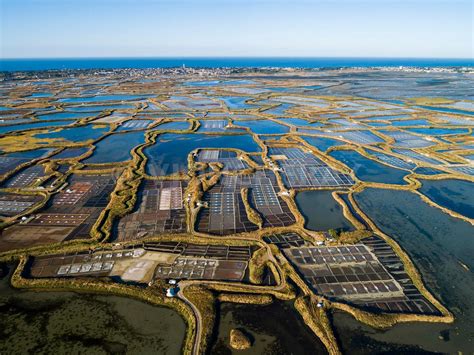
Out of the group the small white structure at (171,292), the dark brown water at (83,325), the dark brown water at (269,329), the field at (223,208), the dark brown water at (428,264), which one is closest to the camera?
the dark brown water at (83,325)

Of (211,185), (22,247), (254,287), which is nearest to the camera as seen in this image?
(254,287)

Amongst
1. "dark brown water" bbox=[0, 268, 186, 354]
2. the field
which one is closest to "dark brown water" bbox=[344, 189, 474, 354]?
the field

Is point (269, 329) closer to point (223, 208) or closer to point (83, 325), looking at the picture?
point (83, 325)

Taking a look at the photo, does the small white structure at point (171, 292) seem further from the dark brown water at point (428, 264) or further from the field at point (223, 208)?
the dark brown water at point (428, 264)

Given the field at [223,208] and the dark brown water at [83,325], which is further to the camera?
the field at [223,208]

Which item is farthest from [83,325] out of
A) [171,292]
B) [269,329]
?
[269,329]

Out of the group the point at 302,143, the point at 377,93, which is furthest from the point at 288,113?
the point at 377,93

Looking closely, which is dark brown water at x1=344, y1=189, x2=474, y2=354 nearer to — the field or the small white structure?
the field

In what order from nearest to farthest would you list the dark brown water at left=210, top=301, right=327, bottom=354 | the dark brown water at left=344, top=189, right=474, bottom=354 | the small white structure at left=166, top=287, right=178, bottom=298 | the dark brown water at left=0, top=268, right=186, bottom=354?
the dark brown water at left=0, top=268, right=186, bottom=354 < the dark brown water at left=210, top=301, right=327, bottom=354 < the dark brown water at left=344, top=189, right=474, bottom=354 < the small white structure at left=166, top=287, right=178, bottom=298

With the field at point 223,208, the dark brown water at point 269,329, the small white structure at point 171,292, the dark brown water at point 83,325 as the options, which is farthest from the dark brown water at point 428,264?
the dark brown water at point 83,325

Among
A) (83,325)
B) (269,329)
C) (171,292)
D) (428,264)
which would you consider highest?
(171,292)

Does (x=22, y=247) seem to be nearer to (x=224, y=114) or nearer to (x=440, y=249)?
(x=440, y=249)
